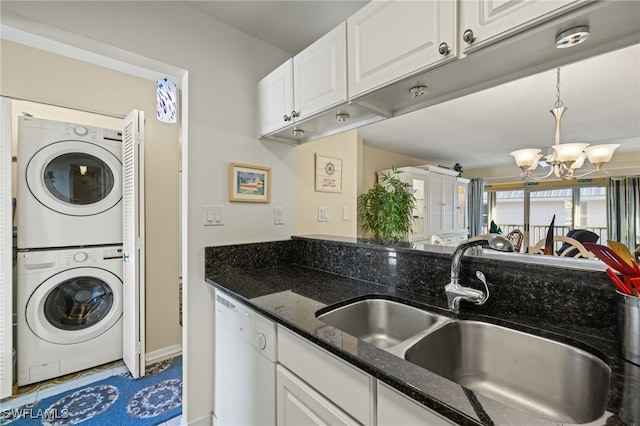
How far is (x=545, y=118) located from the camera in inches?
125

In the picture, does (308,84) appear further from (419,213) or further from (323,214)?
(419,213)

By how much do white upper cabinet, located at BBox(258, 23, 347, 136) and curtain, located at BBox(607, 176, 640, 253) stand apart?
6.33 metres

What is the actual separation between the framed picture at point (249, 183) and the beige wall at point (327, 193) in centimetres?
28

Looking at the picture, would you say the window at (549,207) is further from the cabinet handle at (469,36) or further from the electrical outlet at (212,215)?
the electrical outlet at (212,215)

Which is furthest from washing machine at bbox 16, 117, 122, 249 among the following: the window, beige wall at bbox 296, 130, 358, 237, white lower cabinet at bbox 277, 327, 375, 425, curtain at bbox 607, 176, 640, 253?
curtain at bbox 607, 176, 640, 253

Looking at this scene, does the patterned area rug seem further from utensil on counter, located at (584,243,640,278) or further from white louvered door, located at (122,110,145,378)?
utensil on counter, located at (584,243,640,278)

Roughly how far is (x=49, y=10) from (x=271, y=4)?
1.01 metres

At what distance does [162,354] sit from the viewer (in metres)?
2.36

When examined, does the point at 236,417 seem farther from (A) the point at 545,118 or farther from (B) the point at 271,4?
(A) the point at 545,118

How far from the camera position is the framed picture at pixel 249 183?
68.2 inches

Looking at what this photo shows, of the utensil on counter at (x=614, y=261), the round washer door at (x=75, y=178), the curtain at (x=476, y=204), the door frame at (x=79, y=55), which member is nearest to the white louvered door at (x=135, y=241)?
the round washer door at (x=75, y=178)

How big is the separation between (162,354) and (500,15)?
301cm

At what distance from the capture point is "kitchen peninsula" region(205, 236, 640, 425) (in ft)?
1.94

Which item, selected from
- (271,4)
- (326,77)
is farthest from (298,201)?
(271,4)
